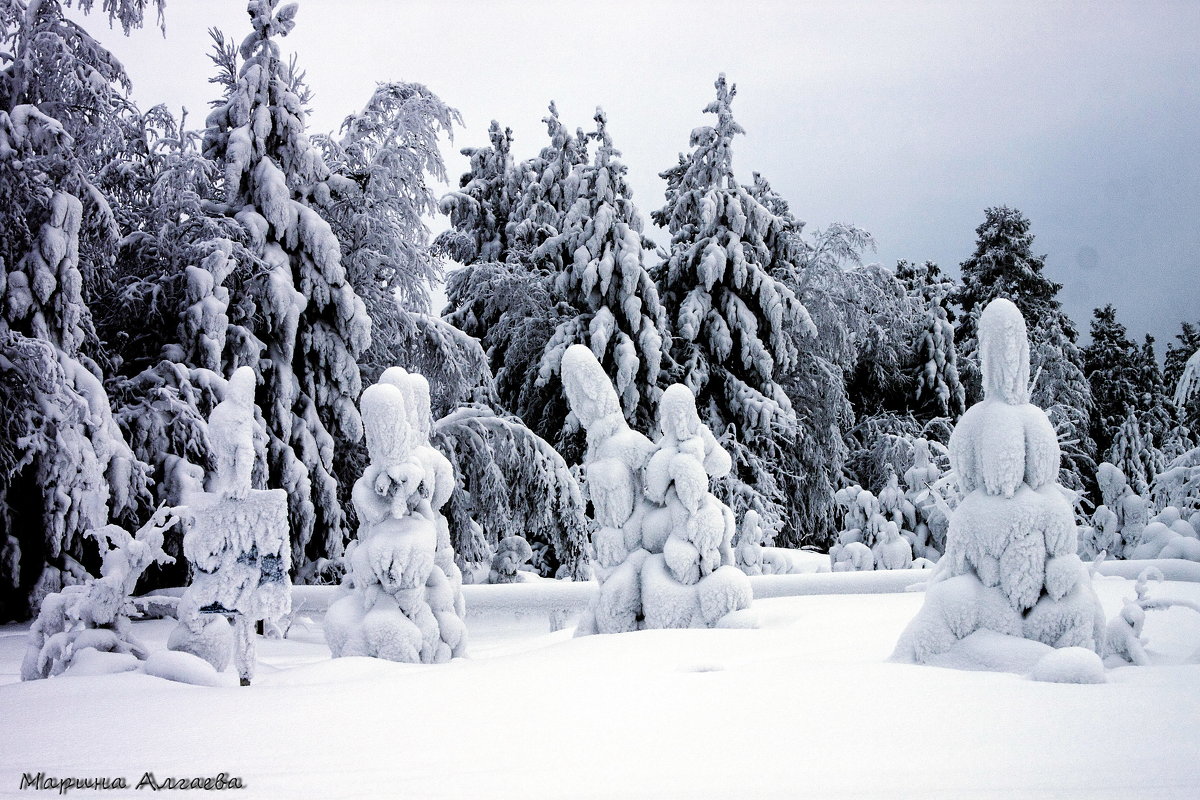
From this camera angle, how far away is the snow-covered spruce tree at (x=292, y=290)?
45.0 ft

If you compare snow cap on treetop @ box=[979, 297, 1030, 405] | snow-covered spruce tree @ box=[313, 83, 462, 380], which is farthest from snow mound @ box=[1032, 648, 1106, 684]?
snow-covered spruce tree @ box=[313, 83, 462, 380]

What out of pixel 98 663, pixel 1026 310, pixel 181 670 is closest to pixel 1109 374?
pixel 1026 310

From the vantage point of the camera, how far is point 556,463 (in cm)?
1641

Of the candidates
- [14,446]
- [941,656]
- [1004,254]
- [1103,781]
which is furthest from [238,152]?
[1004,254]

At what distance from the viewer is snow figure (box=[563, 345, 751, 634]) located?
8062mm

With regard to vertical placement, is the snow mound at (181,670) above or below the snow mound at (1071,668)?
below

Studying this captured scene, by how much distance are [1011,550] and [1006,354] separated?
4.07 ft

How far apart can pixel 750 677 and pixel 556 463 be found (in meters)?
10.9

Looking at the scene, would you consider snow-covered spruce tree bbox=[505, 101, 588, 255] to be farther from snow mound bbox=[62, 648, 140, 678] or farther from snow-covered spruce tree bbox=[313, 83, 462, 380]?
snow mound bbox=[62, 648, 140, 678]

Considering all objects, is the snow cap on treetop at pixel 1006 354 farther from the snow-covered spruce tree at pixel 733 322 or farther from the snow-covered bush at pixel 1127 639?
the snow-covered spruce tree at pixel 733 322

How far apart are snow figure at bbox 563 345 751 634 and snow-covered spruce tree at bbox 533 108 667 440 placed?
9.50 meters

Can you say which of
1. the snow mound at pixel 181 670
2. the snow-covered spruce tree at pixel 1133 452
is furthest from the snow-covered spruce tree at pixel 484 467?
the snow-covered spruce tree at pixel 1133 452

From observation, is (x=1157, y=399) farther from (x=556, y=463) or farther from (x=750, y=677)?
(x=750, y=677)

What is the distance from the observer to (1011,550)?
588 centimetres
